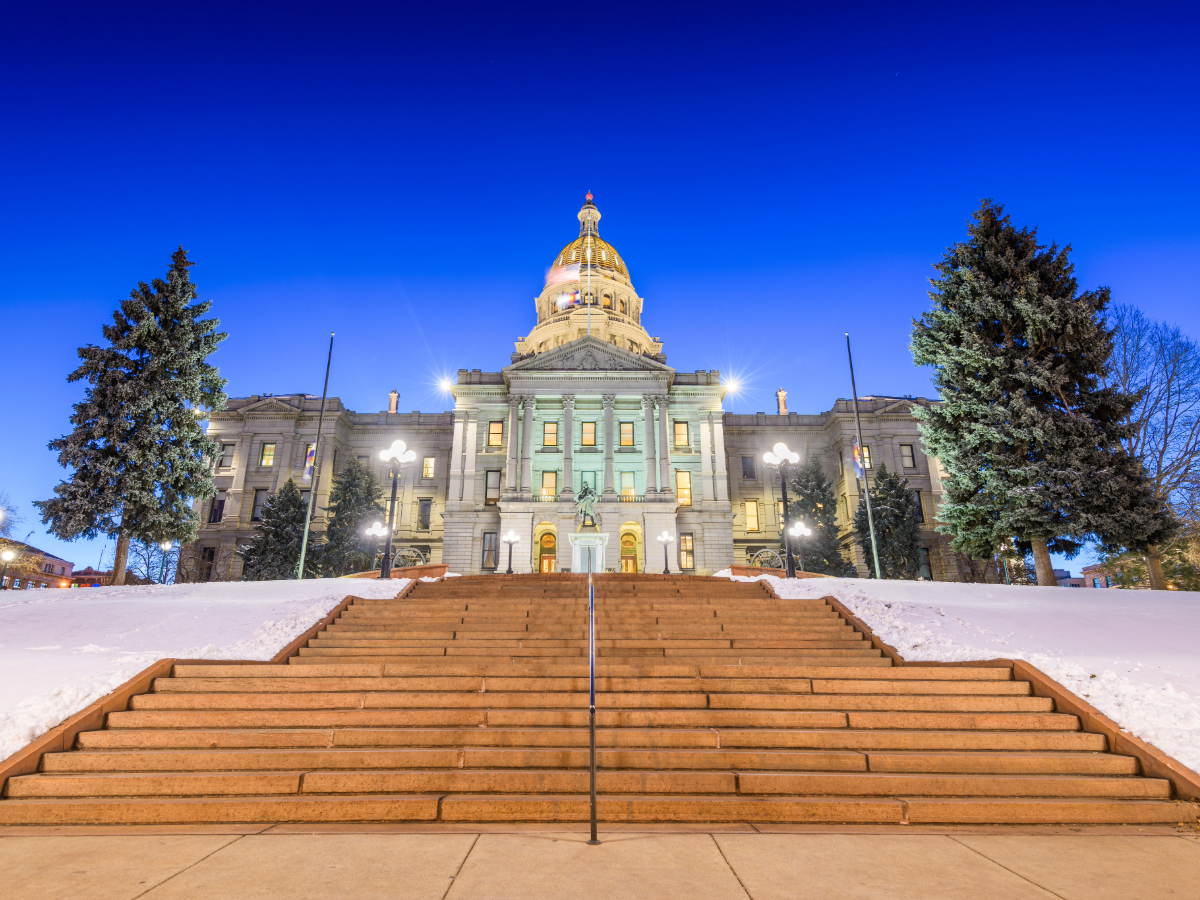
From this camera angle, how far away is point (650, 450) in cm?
4241

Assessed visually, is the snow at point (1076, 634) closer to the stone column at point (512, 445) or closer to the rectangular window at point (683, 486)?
the stone column at point (512, 445)

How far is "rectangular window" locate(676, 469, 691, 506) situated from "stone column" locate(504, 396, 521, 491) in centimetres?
1133

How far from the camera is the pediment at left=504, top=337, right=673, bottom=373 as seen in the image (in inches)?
1736

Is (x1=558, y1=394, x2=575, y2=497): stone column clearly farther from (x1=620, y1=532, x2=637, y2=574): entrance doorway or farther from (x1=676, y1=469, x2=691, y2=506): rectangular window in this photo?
(x1=676, y1=469, x2=691, y2=506): rectangular window

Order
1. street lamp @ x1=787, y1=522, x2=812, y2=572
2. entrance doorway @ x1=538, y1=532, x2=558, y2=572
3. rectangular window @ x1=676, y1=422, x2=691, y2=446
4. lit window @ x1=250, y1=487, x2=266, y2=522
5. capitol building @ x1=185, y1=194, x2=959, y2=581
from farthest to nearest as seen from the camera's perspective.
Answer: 1. lit window @ x1=250, y1=487, x2=266, y2=522
2. rectangular window @ x1=676, y1=422, x2=691, y2=446
3. capitol building @ x1=185, y1=194, x2=959, y2=581
4. entrance doorway @ x1=538, y1=532, x2=558, y2=572
5. street lamp @ x1=787, y1=522, x2=812, y2=572

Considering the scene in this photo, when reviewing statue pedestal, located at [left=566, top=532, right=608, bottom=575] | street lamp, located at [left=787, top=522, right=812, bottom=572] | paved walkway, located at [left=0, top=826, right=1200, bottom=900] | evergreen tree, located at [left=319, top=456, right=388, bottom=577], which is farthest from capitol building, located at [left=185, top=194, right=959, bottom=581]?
paved walkway, located at [left=0, top=826, right=1200, bottom=900]

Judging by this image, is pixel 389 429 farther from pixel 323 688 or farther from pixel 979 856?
pixel 979 856

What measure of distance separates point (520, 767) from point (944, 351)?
19314 millimetres

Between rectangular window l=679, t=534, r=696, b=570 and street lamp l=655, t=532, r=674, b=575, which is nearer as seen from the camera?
street lamp l=655, t=532, r=674, b=575

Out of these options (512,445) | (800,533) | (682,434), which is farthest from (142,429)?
(800,533)

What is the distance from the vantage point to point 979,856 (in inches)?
211

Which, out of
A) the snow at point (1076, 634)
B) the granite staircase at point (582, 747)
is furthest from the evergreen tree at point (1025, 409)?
the granite staircase at point (582, 747)

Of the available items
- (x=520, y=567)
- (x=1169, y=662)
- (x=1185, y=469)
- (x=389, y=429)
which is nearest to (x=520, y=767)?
(x=1169, y=662)

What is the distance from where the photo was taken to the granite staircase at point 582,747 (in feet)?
21.0
